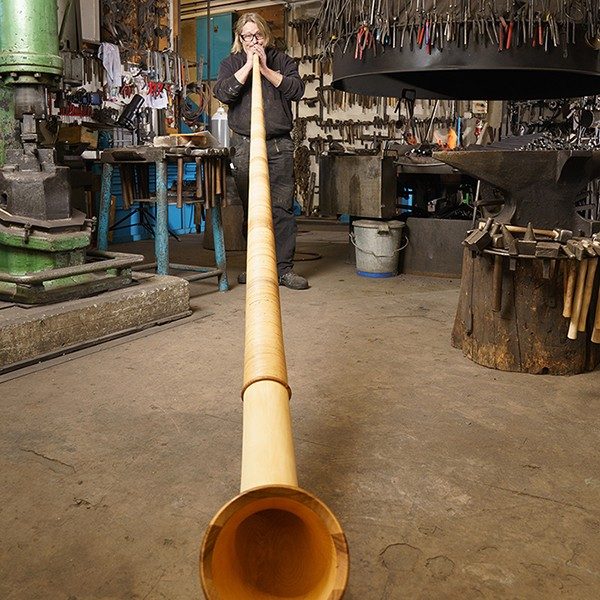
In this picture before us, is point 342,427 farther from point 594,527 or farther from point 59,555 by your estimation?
point 59,555

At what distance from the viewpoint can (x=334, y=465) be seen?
1.87 metres

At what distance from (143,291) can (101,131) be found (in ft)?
11.6

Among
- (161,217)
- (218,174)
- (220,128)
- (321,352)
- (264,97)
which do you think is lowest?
(321,352)

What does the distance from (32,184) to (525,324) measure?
7.10ft

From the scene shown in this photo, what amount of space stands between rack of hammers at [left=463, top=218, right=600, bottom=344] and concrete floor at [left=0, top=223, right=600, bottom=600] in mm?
295

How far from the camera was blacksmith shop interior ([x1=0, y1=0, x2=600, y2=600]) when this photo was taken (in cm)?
137

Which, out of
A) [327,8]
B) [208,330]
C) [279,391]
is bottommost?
[208,330]

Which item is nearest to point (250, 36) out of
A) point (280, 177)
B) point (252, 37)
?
point (252, 37)

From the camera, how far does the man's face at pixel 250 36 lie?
4000 mm

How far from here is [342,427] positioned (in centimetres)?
213

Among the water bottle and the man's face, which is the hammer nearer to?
the man's face

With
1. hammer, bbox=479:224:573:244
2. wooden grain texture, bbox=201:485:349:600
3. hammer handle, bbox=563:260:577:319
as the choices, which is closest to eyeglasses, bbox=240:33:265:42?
hammer, bbox=479:224:573:244

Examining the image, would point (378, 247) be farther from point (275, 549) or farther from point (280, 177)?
point (275, 549)

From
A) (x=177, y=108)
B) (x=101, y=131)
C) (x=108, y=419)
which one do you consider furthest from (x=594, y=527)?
(x=177, y=108)
